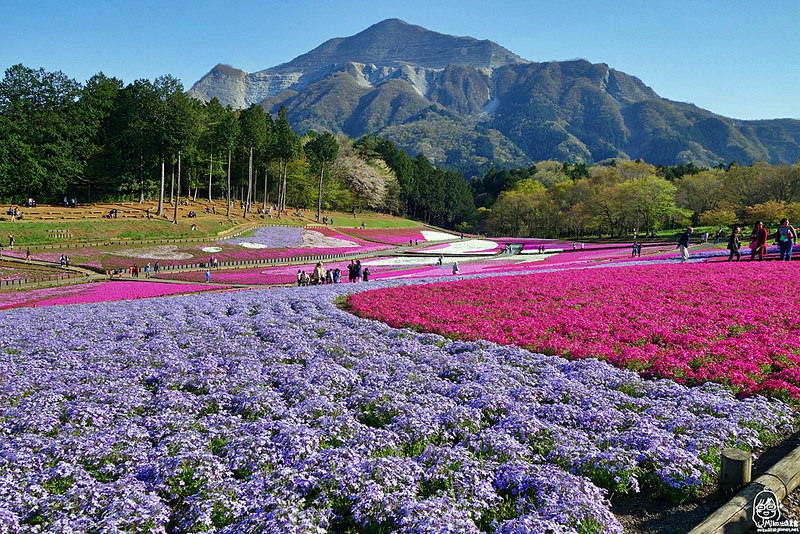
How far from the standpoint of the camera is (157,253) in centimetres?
4828

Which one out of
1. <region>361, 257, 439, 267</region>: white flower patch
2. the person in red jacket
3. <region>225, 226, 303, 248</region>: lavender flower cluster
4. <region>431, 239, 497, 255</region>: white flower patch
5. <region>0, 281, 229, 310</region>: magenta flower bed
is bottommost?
<region>0, 281, 229, 310</region>: magenta flower bed

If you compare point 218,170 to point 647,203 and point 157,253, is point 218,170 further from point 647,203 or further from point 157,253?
point 647,203

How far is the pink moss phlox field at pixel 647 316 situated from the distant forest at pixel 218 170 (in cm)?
5460

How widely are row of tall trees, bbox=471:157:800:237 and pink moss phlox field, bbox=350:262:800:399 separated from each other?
190 ft

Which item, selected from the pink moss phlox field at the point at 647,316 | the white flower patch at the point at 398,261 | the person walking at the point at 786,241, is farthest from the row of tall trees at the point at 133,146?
the person walking at the point at 786,241

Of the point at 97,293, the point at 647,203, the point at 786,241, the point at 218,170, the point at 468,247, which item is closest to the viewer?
the point at 786,241

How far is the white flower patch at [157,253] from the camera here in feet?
152

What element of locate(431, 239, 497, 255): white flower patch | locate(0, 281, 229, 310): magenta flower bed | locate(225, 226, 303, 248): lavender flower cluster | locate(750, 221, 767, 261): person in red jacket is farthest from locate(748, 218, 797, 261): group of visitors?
locate(225, 226, 303, 248): lavender flower cluster

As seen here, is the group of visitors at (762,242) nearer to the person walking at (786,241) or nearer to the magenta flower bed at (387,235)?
the person walking at (786,241)

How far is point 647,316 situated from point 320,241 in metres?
53.1

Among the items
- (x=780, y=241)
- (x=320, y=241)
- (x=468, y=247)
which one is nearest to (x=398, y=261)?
(x=320, y=241)

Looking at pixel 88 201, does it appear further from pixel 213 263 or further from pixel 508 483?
pixel 508 483

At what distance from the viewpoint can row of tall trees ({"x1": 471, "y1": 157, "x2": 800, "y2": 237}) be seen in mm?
77688

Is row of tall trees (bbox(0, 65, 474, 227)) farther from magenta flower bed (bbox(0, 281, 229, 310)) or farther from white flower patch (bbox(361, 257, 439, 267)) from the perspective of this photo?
magenta flower bed (bbox(0, 281, 229, 310))
